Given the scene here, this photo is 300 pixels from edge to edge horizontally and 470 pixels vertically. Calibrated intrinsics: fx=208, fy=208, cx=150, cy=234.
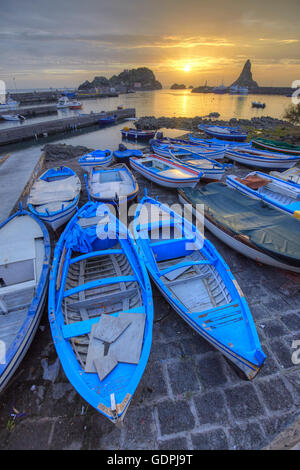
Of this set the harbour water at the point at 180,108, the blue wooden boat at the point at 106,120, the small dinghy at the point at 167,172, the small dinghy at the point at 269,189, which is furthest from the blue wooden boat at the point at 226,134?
the harbour water at the point at 180,108

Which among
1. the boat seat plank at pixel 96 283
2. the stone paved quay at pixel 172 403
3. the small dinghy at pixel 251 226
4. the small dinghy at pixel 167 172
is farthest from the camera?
the small dinghy at pixel 167 172

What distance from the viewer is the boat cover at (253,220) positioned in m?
6.61

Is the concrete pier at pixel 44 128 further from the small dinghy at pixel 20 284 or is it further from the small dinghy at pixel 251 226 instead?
the small dinghy at pixel 251 226

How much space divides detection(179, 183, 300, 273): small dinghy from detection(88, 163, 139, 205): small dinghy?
10.2ft

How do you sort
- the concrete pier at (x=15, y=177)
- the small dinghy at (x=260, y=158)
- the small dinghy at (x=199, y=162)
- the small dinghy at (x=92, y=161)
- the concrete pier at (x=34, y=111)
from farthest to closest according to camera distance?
the concrete pier at (x=34, y=111) < the small dinghy at (x=260, y=158) < the small dinghy at (x=92, y=161) < the small dinghy at (x=199, y=162) < the concrete pier at (x=15, y=177)

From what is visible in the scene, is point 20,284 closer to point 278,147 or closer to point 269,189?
point 269,189

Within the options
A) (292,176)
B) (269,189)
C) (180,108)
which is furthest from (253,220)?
(180,108)

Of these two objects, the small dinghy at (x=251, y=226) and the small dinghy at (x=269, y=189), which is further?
the small dinghy at (x=269, y=189)

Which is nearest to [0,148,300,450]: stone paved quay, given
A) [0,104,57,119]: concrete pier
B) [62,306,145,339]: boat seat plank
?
[62,306,145,339]: boat seat plank

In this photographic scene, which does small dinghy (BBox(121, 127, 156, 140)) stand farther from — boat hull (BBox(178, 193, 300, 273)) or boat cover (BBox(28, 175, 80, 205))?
boat hull (BBox(178, 193, 300, 273))

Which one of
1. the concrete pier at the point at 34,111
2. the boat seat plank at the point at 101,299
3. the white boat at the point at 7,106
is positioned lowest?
the boat seat plank at the point at 101,299

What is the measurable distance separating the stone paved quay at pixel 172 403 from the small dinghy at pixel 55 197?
4.63m

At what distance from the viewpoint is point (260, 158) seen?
17.2 m
